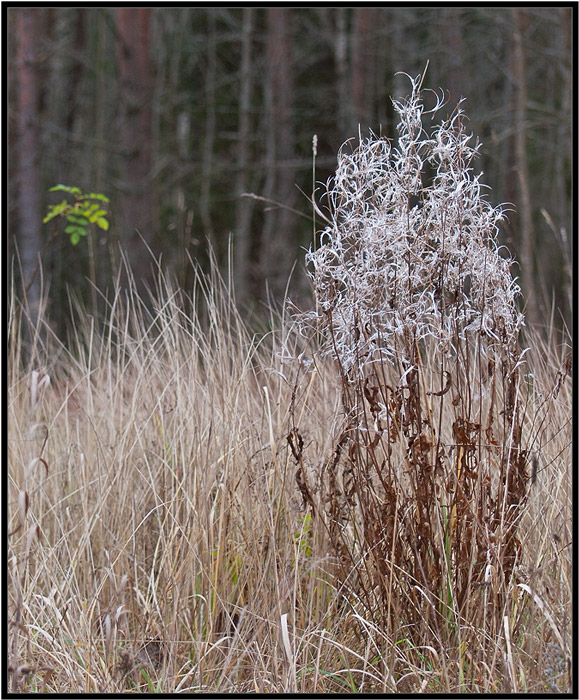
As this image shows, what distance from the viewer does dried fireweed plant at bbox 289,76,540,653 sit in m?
1.81

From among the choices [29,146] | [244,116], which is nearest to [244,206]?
[244,116]

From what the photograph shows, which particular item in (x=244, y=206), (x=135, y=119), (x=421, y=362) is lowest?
(x=421, y=362)

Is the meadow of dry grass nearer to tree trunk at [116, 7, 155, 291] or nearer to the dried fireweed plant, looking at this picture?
the dried fireweed plant

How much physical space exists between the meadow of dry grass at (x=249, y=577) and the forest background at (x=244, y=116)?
15.0ft

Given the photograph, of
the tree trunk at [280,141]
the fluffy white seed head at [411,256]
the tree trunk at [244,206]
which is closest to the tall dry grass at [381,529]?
the fluffy white seed head at [411,256]

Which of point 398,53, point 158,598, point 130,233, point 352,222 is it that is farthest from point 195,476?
point 398,53

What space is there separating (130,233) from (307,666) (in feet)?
22.5

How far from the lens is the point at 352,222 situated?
1851mm

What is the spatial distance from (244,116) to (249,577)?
1100cm

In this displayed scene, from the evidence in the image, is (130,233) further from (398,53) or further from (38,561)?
(398,53)

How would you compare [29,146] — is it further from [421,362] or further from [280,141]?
[421,362]

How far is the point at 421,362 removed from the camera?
1914mm

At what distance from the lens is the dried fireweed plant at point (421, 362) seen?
1811 millimetres

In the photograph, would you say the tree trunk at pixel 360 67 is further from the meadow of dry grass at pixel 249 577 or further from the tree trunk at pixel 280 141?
the meadow of dry grass at pixel 249 577
